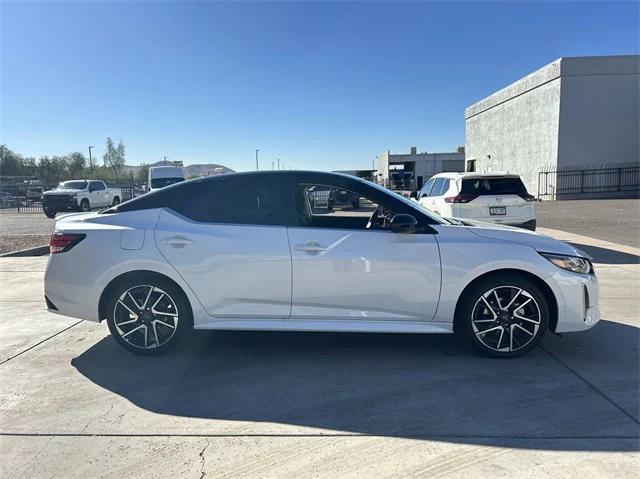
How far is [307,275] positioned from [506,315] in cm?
177

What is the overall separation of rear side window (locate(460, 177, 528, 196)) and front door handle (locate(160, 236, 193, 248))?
6646 millimetres

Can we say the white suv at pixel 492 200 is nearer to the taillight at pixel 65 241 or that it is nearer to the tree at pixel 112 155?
the taillight at pixel 65 241

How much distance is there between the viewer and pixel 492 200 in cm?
931

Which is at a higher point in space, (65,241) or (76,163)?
(76,163)

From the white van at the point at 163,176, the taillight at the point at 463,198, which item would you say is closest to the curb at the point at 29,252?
the taillight at the point at 463,198

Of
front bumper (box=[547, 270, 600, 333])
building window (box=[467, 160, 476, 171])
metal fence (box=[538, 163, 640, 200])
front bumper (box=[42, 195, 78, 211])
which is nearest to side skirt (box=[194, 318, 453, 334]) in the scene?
front bumper (box=[547, 270, 600, 333])

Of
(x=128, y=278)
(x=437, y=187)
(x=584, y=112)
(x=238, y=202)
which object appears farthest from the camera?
(x=584, y=112)

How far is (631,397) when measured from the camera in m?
3.47

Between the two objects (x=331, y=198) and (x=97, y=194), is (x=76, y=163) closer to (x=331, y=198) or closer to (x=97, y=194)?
(x=97, y=194)

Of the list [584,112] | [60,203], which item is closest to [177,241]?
[60,203]

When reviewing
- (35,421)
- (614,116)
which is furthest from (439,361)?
(614,116)

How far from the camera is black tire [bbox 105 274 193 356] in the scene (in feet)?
A: 13.8

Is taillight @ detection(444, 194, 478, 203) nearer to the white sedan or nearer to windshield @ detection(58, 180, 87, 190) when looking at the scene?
the white sedan

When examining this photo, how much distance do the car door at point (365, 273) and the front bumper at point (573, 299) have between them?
1.05 metres
